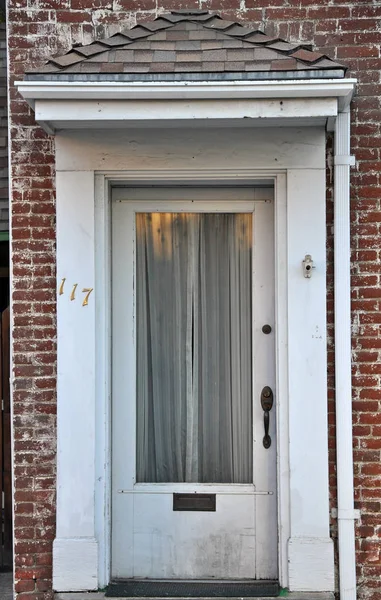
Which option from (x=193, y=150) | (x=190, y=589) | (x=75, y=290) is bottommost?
(x=190, y=589)

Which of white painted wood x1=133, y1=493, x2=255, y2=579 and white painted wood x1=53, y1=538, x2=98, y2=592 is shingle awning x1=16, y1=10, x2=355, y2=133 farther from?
white painted wood x1=53, y1=538, x2=98, y2=592

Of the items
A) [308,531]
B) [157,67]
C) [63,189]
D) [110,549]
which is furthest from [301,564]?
[157,67]

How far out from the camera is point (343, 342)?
459cm

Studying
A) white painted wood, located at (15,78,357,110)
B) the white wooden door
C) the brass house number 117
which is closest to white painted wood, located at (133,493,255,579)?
the white wooden door

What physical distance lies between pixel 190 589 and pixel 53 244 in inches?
94.2

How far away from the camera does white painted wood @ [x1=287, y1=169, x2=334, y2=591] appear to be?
4.54 meters

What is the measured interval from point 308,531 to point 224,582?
699 millimetres

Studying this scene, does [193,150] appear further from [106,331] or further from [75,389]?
[75,389]

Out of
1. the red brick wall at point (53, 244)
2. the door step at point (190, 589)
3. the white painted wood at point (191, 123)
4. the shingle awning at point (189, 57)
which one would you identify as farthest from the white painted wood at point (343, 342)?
the shingle awning at point (189, 57)

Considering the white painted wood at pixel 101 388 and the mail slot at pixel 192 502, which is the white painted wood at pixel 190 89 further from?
the mail slot at pixel 192 502

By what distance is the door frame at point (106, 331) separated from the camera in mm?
4621

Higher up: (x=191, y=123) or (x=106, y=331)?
(x=191, y=123)

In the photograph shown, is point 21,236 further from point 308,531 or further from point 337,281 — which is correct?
point 308,531

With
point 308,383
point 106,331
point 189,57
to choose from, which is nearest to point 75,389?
point 106,331
